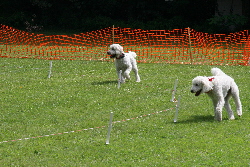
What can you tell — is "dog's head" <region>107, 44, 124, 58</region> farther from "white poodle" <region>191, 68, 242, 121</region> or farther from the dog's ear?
the dog's ear

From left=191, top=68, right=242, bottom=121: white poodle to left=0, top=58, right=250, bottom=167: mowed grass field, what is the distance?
0.97 ft

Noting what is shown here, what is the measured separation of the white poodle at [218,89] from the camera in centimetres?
1043

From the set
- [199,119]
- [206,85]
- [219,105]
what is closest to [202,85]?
[206,85]

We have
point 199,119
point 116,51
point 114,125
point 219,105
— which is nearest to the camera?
point 219,105

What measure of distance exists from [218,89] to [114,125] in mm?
2544

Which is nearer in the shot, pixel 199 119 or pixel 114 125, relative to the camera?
pixel 114 125

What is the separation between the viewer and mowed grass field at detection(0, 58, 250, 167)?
8711 mm

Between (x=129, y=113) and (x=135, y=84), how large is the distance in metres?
3.71

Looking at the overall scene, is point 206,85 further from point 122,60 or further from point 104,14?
point 104,14

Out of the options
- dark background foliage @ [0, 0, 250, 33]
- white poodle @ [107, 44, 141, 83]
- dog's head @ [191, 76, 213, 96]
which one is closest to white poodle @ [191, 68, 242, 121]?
dog's head @ [191, 76, 213, 96]

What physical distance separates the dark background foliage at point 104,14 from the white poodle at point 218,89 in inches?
1041

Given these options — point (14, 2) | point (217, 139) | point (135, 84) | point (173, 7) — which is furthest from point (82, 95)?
point (14, 2)

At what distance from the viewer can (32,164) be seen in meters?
8.46

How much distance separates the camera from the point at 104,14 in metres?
42.4
